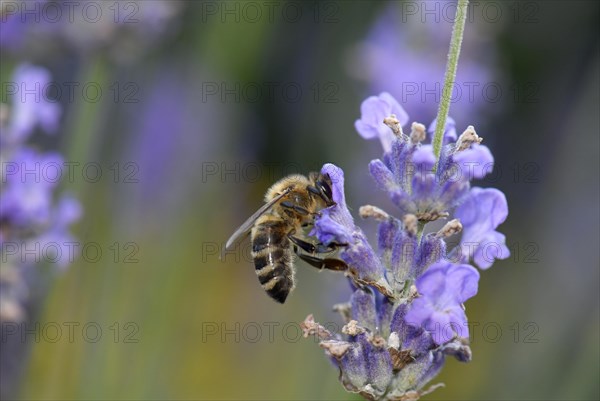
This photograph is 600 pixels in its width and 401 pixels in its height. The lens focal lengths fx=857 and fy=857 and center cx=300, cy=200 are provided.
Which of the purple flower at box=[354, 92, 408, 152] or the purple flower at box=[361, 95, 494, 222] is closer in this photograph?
the purple flower at box=[361, 95, 494, 222]

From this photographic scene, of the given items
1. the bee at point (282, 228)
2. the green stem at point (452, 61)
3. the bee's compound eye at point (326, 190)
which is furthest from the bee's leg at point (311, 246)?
the green stem at point (452, 61)

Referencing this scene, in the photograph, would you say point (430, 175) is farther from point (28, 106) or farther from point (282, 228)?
point (28, 106)

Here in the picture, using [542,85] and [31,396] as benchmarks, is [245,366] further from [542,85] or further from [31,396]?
[542,85]

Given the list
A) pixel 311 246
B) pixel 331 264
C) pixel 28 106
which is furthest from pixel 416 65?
pixel 331 264

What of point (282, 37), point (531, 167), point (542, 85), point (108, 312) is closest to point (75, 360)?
point (108, 312)

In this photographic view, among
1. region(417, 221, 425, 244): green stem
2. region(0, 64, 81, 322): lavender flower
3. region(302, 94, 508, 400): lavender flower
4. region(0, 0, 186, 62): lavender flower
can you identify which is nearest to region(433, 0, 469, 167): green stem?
region(302, 94, 508, 400): lavender flower

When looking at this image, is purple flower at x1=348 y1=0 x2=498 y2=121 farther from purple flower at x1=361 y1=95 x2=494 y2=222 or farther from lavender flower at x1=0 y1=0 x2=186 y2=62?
purple flower at x1=361 y1=95 x2=494 y2=222
